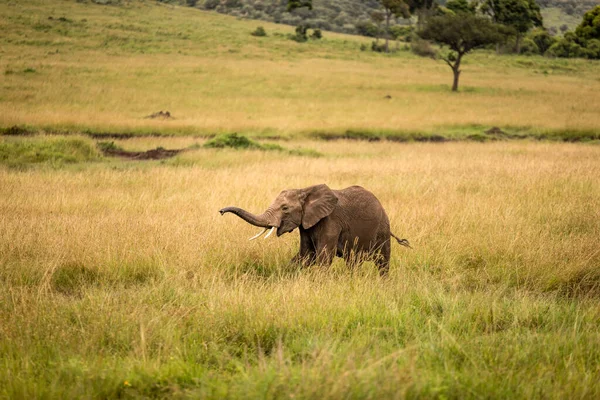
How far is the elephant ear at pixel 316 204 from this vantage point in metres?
5.59

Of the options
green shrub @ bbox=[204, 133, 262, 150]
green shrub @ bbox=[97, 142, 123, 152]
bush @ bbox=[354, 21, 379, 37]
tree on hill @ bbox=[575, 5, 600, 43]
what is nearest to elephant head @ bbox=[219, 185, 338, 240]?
green shrub @ bbox=[204, 133, 262, 150]

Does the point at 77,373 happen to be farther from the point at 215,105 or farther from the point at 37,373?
the point at 215,105

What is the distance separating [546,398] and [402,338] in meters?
1.15

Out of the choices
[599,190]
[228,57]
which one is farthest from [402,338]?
[228,57]

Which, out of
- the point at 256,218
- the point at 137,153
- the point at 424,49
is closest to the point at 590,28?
the point at 424,49

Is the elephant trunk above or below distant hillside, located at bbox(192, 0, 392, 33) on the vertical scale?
below

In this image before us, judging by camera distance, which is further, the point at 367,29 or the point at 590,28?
the point at 367,29

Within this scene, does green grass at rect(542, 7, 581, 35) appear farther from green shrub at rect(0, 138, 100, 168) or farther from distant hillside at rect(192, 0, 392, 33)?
green shrub at rect(0, 138, 100, 168)

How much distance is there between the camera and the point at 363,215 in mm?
6043

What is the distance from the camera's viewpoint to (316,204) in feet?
18.5

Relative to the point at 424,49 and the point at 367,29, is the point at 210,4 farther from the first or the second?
the point at 424,49

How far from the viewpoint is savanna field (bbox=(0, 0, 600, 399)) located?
329 centimetres

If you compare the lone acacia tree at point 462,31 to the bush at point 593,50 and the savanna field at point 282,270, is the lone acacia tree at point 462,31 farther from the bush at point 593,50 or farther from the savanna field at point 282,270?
the bush at point 593,50

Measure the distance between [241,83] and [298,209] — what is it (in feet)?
106
